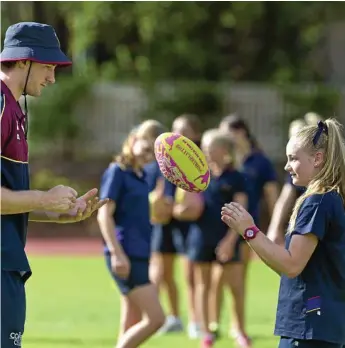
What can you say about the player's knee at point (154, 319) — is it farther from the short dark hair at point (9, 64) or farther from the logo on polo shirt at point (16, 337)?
the short dark hair at point (9, 64)

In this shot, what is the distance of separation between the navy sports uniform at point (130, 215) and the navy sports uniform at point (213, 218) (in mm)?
1820

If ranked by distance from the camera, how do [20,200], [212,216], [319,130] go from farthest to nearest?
[212,216], [319,130], [20,200]

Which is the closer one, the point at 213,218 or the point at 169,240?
the point at 213,218

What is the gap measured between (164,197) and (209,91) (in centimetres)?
1460

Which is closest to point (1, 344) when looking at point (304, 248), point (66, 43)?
point (304, 248)

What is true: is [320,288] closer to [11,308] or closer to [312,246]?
[312,246]

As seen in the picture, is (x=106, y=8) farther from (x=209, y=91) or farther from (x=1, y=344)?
(x=1, y=344)

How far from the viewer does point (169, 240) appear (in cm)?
1073

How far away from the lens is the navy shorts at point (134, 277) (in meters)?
7.80

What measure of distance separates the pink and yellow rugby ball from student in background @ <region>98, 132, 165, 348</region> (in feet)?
5.63

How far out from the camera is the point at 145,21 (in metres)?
24.4

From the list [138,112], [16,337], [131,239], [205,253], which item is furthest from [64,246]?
[16,337]

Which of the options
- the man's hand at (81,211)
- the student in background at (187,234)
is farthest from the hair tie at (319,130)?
the student in background at (187,234)

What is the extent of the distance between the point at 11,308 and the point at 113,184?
2.98 metres
